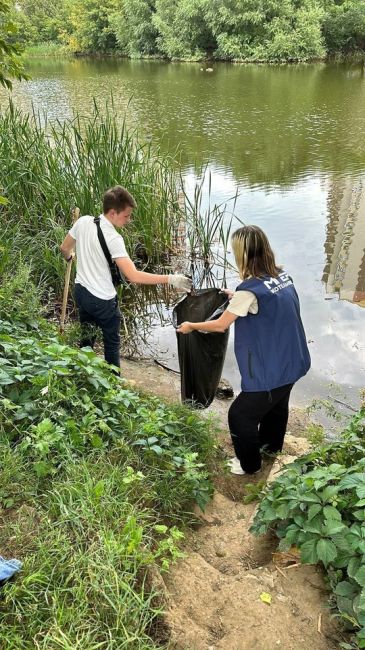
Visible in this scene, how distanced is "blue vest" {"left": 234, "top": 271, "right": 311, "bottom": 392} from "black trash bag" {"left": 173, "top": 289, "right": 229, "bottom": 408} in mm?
541

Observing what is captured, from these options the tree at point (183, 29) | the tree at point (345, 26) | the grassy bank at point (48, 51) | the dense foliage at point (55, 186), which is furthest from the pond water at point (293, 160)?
the grassy bank at point (48, 51)

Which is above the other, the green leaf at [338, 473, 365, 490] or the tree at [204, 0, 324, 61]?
the tree at [204, 0, 324, 61]

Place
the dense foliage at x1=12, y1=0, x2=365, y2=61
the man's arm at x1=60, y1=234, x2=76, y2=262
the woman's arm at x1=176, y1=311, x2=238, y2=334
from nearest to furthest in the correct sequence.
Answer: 1. the woman's arm at x1=176, y1=311, x2=238, y2=334
2. the man's arm at x1=60, y1=234, x2=76, y2=262
3. the dense foliage at x1=12, y1=0, x2=365, y2=61

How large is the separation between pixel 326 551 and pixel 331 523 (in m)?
0.09

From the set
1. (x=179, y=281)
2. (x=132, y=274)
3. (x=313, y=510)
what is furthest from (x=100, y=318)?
(x=313, y=510)

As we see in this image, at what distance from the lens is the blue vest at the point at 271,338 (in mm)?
2424

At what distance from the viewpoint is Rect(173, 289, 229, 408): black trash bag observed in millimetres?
3115

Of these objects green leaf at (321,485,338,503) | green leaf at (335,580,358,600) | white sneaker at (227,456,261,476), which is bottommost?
white sneaker at (227,456,261,476)

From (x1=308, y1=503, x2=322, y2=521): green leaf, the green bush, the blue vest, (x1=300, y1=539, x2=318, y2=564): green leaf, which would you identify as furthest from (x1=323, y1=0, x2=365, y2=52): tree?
(x1=300, y1=539, x2=318, y2=564): green leaf

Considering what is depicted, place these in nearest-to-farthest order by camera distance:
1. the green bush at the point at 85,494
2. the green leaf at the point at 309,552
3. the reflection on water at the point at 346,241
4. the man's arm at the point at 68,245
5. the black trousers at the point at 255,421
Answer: the green bush at the point at 85,494 → the green leaf at the point at 309,552 → the black trousers at the point at 255,421 → the man's arm at the point at 68,245 → the reflection on water at the point at 346,241

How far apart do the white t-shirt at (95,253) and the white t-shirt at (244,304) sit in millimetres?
909

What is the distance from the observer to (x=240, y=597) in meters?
1.79

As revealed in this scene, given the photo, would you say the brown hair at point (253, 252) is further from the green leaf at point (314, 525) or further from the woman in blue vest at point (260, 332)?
the green leaf at point (314, 525)

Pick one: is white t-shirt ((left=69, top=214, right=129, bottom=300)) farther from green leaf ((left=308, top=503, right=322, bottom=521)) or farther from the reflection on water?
the reflection on water
